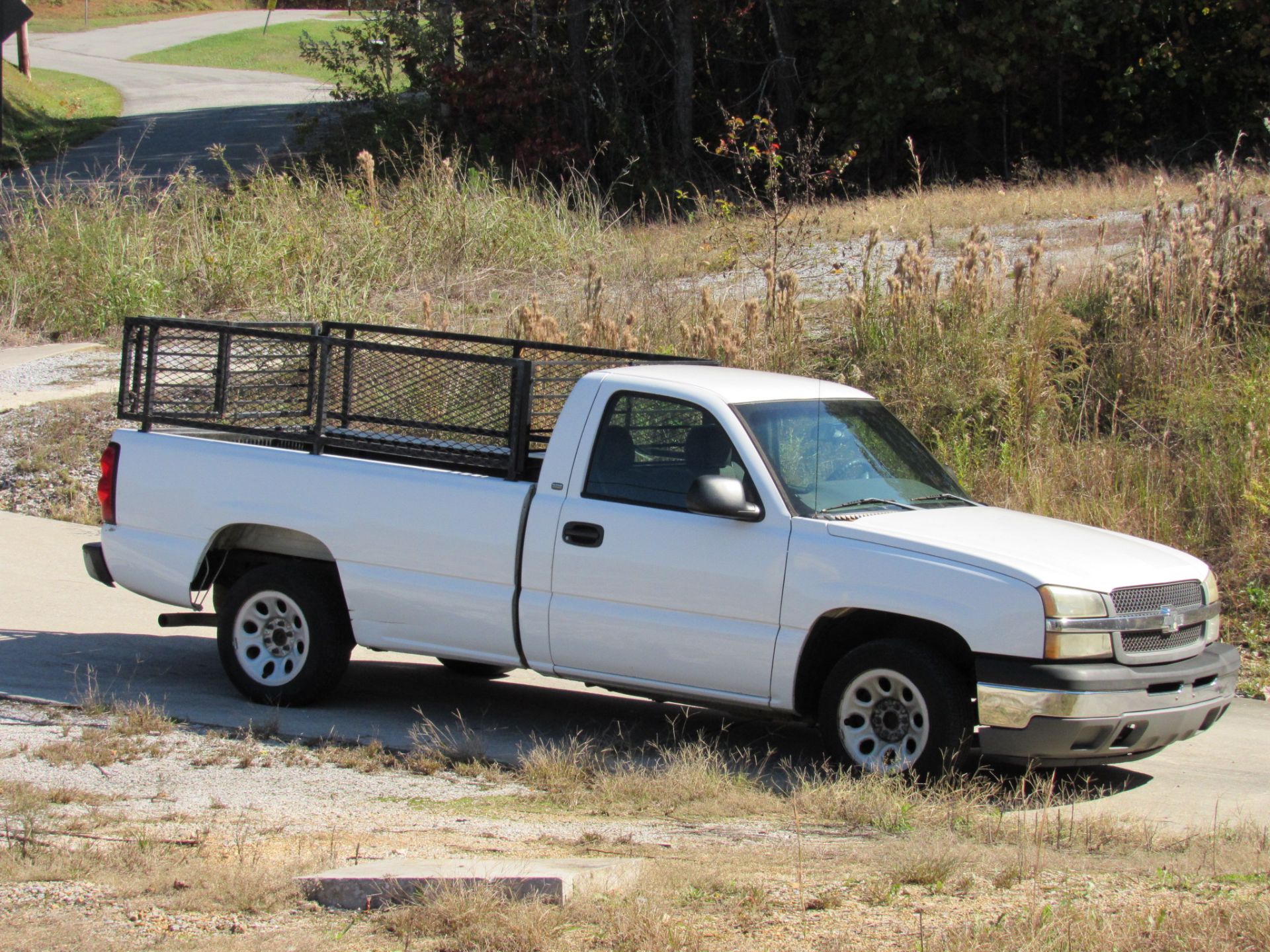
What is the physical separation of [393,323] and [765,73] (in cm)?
1630

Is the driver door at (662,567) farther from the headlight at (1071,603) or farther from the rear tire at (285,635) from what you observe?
the rear tire at (285,635)

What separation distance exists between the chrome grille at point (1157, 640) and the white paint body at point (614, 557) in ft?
0.76

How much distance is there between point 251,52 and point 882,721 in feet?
179

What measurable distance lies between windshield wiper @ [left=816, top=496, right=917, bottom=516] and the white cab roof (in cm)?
67

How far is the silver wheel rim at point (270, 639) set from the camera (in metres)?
7.40

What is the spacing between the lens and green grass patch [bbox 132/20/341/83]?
51.9 m

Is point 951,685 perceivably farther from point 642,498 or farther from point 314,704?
point 314,704

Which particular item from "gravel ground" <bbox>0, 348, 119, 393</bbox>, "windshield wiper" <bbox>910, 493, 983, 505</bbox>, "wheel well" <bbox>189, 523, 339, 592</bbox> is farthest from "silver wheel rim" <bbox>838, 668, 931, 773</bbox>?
"gravel ground" <bbox>0, 348, 119, 393</bbox>

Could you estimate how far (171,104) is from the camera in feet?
136

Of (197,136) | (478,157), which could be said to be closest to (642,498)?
(478,157)

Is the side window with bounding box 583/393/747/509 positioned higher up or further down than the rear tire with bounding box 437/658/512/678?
higher up

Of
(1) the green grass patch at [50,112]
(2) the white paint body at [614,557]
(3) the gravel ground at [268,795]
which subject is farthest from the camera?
(1) the green grass patch at [50,112]

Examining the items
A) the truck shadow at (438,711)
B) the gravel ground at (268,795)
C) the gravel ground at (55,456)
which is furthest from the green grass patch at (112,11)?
the gravel ground at (268,795)

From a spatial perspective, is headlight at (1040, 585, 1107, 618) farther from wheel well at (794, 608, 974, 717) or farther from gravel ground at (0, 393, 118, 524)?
gravel ground at (0, 393, 118, 524)
